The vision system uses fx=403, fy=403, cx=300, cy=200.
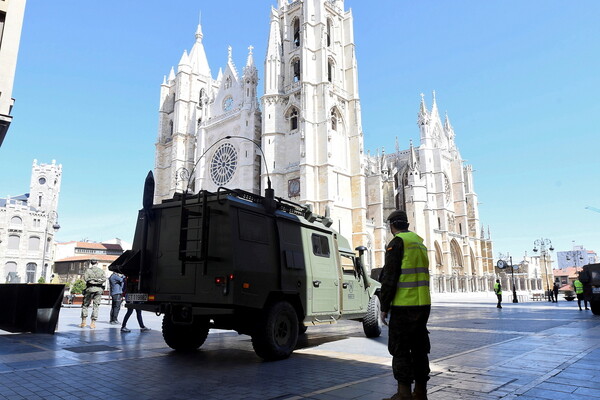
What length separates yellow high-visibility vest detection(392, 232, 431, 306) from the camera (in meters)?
3.82

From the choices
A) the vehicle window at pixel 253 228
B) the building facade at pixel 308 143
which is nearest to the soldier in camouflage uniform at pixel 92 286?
the vehicle window at pixel 253 228

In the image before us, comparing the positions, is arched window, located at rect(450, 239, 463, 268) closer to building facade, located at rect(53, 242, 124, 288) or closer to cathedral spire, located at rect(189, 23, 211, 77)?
cathedral spire, located at rect(189, 23, 211, 77)

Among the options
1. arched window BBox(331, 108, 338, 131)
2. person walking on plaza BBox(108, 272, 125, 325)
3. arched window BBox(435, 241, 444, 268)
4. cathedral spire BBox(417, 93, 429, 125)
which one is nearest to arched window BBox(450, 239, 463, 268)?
arched window BBox(435, 241, 444, 268)

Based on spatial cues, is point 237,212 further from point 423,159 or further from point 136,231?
point 423,159

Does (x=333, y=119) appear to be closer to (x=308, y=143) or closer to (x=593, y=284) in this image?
(x=308, y=143)

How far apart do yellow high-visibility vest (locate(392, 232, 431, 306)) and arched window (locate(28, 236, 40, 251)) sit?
2366 inches

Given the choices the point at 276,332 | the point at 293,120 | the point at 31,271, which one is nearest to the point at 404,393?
the point at 276,332

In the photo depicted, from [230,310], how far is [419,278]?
2822 millimetres

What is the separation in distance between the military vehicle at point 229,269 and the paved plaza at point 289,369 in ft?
1.59

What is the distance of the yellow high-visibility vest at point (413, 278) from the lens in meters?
3.82

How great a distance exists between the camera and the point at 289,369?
17.4 ft

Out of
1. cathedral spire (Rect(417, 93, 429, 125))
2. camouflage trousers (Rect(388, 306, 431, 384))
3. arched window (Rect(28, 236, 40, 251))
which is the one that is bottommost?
camouflage trousers (Rect(388, 306, 431, 384))

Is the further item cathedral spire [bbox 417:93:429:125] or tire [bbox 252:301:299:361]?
cathedral spire [bbox 417:93:429:125]

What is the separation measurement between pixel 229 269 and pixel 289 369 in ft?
5.15
